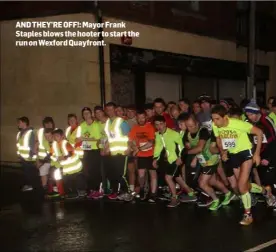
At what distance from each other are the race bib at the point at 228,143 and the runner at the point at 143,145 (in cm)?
195

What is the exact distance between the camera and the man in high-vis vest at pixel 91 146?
9672mm

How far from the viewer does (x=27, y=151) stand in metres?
10.4

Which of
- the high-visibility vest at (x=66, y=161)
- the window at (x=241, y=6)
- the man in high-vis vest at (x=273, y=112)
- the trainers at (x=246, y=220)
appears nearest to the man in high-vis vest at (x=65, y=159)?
the high-visibility vest at (x=66, y=161)

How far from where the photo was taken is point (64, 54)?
13.1 m

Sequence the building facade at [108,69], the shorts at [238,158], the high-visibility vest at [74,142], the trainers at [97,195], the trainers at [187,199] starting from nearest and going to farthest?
the shorts at [238,158]
the trainers at [187,199]
the trainers at [97,195]
the high-visibility vest at [74,142]
the building facade at [108,69]

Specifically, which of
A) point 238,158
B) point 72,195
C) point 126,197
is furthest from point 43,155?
point 238,158

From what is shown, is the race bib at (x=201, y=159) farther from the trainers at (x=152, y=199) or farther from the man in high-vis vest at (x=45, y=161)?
the man in high-vis vest at (x=45, y=161)

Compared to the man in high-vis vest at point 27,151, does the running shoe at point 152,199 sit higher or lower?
lower

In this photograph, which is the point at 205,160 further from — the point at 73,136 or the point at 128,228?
the point at 73,136

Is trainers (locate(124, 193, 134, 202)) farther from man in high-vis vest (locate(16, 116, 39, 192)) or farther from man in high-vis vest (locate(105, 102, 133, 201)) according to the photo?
man in high-vis vest (locate(16, 116, 39, 192))

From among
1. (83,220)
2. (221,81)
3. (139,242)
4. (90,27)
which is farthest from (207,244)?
(221,81)

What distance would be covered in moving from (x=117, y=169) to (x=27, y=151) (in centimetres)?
223

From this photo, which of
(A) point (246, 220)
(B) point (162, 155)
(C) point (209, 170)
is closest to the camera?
(A) point (246, 220)

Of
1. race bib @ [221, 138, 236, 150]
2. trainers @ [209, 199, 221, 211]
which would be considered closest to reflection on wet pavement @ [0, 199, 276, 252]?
trainers @ [209, 199, 221, 211]
